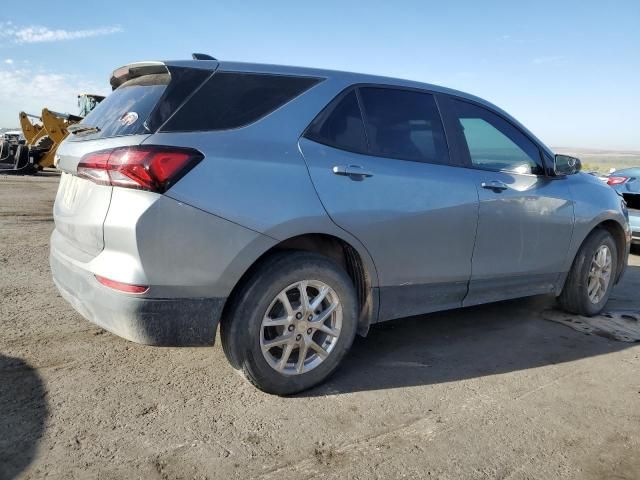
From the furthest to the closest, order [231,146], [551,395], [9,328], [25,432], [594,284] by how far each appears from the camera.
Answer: [594,284], [9,328], [551,395], [231,146], [25,432]

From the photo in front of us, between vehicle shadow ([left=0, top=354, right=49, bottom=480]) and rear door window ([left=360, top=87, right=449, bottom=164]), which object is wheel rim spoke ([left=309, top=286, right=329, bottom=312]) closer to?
rear door window ([left=360, top=87, right=449, bottom=164])

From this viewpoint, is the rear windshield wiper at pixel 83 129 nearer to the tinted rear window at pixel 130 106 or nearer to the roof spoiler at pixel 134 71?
the tinted rear window at pixel 130 106

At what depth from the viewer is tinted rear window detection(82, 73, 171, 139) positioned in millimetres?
2766

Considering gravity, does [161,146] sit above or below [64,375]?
above

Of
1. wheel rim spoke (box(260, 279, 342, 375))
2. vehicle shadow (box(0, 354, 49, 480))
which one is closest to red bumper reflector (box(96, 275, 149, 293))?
wheel rim spoke (box(260, 279, 342, 375))

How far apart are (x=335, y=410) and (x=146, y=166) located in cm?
161

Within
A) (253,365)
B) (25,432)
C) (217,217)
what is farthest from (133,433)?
(217,217)

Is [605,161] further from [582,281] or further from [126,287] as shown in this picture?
[126,287]

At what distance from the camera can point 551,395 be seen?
10.6 ft

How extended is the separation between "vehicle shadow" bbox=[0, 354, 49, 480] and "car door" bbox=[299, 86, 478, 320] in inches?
71.9

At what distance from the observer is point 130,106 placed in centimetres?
292

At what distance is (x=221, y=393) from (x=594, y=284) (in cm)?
359

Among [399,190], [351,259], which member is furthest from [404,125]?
[351,259]

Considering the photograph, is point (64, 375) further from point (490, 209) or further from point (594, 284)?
point (594, 284)
